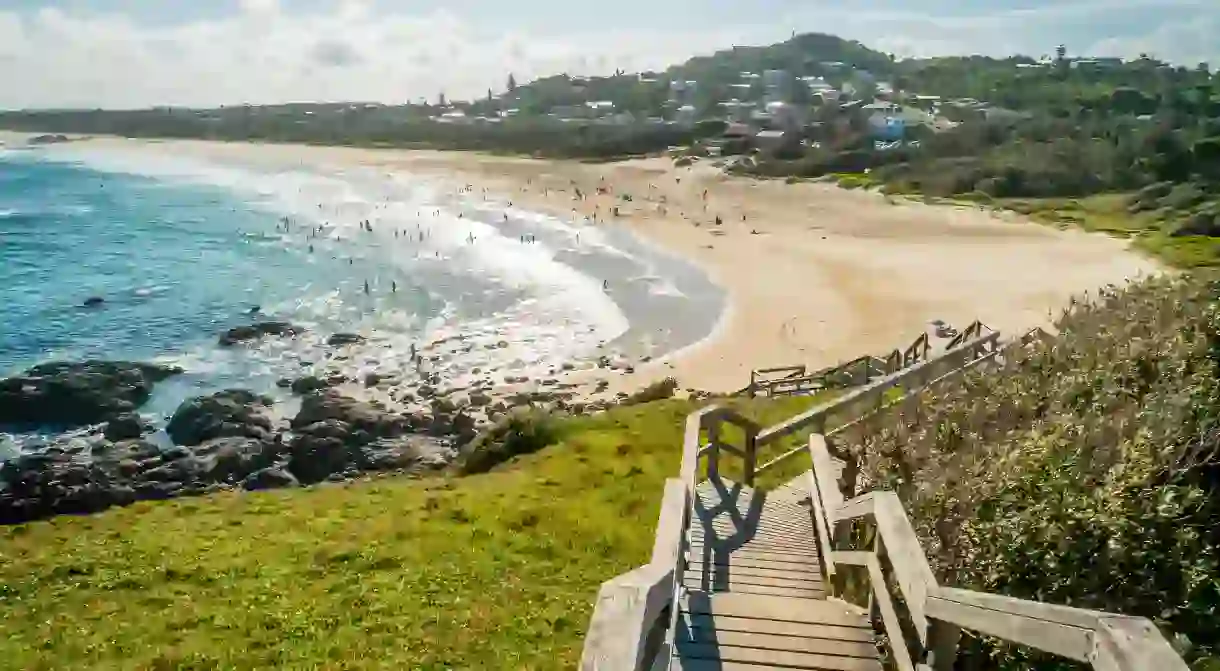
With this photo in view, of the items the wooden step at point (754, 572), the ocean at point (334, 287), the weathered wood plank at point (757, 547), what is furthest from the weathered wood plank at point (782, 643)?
the ocean at point (334, 287)

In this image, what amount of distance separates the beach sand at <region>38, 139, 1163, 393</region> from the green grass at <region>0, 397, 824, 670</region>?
31.7 feet

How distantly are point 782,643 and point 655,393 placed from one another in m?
18.2

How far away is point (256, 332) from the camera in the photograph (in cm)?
3312

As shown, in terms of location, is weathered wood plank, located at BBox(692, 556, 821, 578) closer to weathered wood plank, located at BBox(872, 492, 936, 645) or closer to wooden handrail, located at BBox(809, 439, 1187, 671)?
wooden handrail, located at BBox(809, 439, 1187, 671)

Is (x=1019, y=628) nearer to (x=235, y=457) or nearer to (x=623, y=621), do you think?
(x=623, y=621)

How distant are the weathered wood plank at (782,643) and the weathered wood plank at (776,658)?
31 mm

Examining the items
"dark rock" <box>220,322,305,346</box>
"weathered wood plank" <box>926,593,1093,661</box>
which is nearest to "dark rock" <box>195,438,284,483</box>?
"dark rock" <box>220,322,305,346</box>

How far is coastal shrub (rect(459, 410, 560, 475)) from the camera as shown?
1653 centimetres

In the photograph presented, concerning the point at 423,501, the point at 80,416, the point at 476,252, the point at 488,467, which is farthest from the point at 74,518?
the point at 476,252

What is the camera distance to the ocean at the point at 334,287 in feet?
100

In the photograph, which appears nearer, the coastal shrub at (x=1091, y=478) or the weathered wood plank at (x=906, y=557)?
the weathered wood plank at (x=906, y=557)

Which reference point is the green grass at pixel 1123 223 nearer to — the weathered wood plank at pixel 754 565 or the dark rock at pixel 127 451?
the weathered wood plank at pixel 754 565

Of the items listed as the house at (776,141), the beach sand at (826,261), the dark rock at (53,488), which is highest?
the house at (776,141)

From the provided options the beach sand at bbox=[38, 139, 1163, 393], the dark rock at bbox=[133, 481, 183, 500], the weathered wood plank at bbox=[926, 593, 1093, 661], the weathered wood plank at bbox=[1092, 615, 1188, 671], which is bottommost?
the dark rock at bbox=[133, 481, 183, 500]
